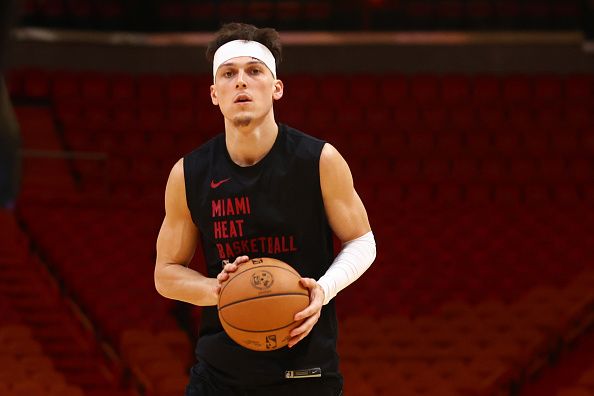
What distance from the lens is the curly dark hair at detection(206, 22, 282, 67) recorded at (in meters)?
3.22

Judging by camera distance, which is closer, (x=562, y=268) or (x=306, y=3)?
(x=562, y=268)

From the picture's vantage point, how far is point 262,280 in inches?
104

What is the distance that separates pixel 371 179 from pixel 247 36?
7.41 metres

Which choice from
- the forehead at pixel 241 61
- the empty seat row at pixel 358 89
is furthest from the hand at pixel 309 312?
the empty seat row at pixel 358 89

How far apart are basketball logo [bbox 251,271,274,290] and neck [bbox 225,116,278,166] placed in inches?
22.6

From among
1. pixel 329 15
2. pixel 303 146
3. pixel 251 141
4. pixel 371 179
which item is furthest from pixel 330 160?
pixel 329 15

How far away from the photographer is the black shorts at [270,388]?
115 inches

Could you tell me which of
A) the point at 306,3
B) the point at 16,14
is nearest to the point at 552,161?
the point at 306,3

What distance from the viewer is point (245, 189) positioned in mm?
3021

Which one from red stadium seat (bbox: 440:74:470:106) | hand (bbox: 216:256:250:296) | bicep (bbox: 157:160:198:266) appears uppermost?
red stadium seat (bbox: 440:74:470:106)

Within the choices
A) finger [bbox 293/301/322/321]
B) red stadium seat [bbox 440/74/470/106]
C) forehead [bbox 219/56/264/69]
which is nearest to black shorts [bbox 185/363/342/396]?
finger [bbox 293/301/322/321]

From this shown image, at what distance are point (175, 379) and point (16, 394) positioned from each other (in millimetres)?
1274

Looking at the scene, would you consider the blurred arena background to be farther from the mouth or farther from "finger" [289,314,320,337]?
"finger" [289,314,320,337]

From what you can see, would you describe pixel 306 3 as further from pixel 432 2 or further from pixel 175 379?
pixel 175 379
